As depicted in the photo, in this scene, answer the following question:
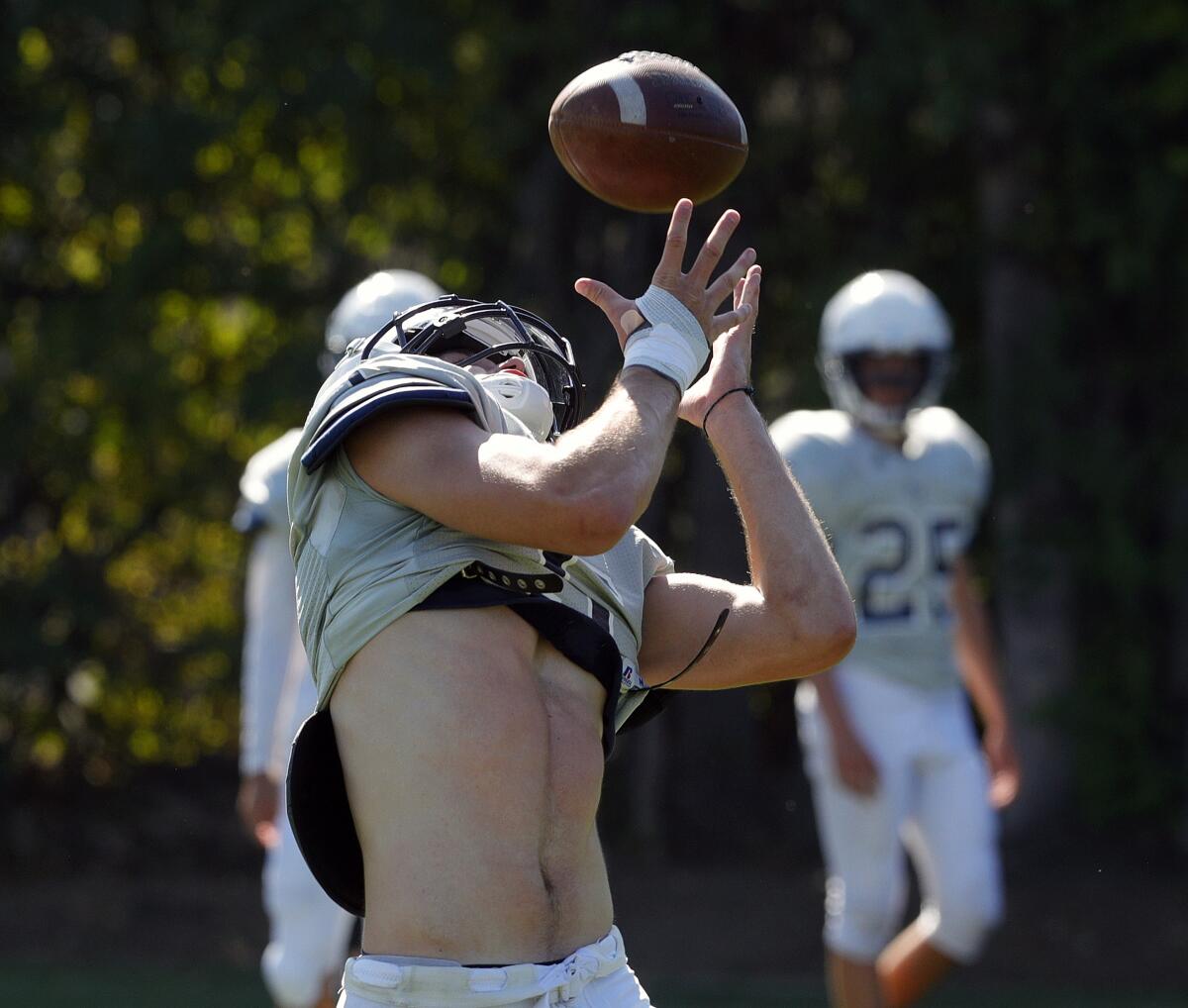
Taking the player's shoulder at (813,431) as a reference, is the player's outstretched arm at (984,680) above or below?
below

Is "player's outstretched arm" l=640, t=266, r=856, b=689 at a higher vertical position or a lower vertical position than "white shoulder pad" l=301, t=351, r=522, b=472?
lower

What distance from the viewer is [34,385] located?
10078 millimetres

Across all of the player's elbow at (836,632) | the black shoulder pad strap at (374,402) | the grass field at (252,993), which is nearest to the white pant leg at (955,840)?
the grass field at (252,993)

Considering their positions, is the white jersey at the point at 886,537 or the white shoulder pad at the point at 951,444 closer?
the white jersey at the point at 886,537

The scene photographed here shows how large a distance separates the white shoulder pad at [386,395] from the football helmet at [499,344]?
13 centimetres

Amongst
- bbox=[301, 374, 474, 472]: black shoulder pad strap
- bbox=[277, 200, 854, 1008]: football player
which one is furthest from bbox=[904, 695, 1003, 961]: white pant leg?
bbox=[301, 374, 474, 472]: black shoulder pad strap

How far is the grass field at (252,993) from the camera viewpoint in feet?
23.9

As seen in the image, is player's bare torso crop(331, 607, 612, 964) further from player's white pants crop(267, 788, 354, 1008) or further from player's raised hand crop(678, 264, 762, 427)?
player's white pants crop(267, 788, 354, 1008)

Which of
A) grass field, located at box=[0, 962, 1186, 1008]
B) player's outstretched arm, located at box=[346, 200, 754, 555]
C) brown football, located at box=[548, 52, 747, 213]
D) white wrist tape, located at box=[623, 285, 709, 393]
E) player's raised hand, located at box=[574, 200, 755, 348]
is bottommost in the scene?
grass field, located at box=[0, 962, 1186, 1008]

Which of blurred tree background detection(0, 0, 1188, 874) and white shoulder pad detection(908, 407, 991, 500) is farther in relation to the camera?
blurred tree background detection(0, 0, 1188, 874)

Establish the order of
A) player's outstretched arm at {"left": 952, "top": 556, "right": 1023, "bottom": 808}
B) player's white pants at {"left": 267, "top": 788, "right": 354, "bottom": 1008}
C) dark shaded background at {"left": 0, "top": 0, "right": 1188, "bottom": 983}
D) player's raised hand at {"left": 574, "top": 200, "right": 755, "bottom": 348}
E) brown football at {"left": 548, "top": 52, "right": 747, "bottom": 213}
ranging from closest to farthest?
player's raised hand at {"left": 574, "top": 200, "right": 755, "bottom": 348} → brown football at {"left": 548, "top": 52, "right": 747, "bottom": 213} → player's white pants at {"left": 267, "top": 788, "right": 354, "bottom": 1008} → player's outstretched arm at {"left": 952, "top": 556, "right": 1023, "bottom": 808} → dark shaded background at {"left": 0, "top": 0, "right": 1188, "bottom": 983}

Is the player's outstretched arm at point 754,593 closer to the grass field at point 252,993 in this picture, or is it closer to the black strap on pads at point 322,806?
the black strap on pads at point 322,806

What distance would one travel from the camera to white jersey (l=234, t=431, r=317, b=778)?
211 inches

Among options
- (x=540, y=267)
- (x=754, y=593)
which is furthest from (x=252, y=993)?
(x=754, y=593)
